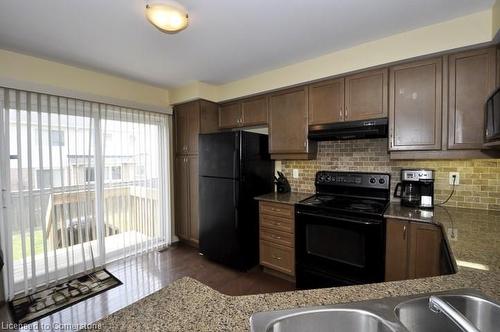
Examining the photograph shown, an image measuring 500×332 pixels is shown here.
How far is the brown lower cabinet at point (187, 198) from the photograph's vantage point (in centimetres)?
331

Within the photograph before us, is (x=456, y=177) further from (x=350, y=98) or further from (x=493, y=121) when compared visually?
(x=350, y=98)

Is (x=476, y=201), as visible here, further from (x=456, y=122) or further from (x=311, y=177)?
(x=311, y=177)

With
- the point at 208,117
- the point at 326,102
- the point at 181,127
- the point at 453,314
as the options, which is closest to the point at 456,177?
the point at 326,102

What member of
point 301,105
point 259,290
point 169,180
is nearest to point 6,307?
point 169,180

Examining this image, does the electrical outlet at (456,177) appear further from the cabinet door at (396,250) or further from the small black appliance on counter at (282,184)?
the small black appliance on counter at (282,184)

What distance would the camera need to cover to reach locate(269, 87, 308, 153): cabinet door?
8.55 feet

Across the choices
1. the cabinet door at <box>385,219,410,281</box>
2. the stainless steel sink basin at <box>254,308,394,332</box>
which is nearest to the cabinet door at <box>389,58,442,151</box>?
the cabinet door at <box>385,219,410,281</box>

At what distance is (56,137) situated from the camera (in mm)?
2422

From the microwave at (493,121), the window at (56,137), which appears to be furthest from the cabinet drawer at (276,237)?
the window at (56,137)

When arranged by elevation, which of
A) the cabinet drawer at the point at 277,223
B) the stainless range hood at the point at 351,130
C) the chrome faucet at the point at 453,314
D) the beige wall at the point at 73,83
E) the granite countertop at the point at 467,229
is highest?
the beige wall at the point at 73,83

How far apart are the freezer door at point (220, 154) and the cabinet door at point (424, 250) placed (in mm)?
1751

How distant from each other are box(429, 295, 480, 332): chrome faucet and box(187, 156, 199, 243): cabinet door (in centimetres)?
290

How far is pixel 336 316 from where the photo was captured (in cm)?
69

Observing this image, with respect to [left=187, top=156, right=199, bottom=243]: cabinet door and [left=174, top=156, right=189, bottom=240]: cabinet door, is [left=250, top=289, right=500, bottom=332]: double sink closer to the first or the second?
[left=187, top=156, right=199, bottom=243]: cabinet door
